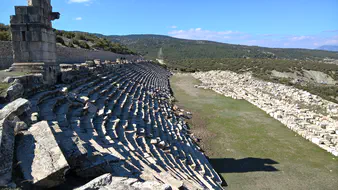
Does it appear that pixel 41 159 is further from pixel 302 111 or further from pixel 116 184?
pixel 302 111

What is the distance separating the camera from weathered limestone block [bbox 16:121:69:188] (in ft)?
9.10

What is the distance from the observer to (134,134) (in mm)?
7359

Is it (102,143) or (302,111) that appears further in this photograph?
(302,111)

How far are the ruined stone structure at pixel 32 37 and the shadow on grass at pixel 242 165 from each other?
6.64 metres

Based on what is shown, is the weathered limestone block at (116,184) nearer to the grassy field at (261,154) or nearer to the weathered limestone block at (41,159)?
the weathered limestone block at (41,159)

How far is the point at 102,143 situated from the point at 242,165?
5.38 meters

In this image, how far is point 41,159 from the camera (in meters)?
3.02

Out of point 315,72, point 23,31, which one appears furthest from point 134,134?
point 315,72

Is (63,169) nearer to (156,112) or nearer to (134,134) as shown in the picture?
(134,134)

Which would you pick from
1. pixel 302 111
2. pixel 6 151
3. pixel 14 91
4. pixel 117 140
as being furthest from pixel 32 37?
pixel 302 111

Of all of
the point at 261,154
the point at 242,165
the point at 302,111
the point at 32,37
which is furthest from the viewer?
the point at 302,111

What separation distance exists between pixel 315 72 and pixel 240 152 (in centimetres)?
3717

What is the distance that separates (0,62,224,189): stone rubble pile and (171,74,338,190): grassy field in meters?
0.93

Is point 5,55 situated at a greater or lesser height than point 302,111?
greater
